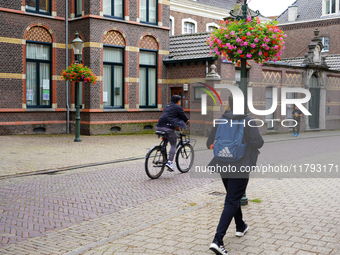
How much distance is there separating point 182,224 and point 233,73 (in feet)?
52.1

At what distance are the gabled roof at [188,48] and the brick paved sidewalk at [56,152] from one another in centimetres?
519

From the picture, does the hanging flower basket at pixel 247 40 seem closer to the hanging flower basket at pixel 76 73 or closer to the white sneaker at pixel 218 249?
Answer: the white sneaker at pixel 218 249

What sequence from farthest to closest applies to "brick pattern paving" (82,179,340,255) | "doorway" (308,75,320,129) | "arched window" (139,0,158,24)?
"doorway" (308,75,320,129), "arched window" (139,0,158,24), "brick pattern paving" (82,179,340,255)

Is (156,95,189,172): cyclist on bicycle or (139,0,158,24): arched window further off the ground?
(139,0,158,24): arched window

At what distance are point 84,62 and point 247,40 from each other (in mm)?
13804

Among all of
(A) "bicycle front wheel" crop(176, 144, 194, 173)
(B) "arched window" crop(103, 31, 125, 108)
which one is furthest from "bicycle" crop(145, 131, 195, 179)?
(B) "arched window" crop(103, 31, 125, 108)

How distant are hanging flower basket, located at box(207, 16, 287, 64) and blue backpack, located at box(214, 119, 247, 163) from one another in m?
2.71

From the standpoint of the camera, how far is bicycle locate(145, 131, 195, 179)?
8.78 metres

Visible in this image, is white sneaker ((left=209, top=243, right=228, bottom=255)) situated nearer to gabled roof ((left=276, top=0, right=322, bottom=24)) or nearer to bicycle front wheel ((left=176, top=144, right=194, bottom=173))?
bicycle front wheel ((left=176, top=144, right=194, bottom=173))

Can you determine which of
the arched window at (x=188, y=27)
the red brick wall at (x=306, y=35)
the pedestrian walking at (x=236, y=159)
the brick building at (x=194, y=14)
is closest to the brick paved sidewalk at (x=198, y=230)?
the pedestrian walking at (x=236, y=159)

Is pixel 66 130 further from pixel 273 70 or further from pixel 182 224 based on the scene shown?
pixel 182 224

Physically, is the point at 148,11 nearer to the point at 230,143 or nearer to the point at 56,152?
the point at 56,152

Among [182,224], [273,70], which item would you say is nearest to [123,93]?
[273,70]

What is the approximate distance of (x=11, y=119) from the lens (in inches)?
704
